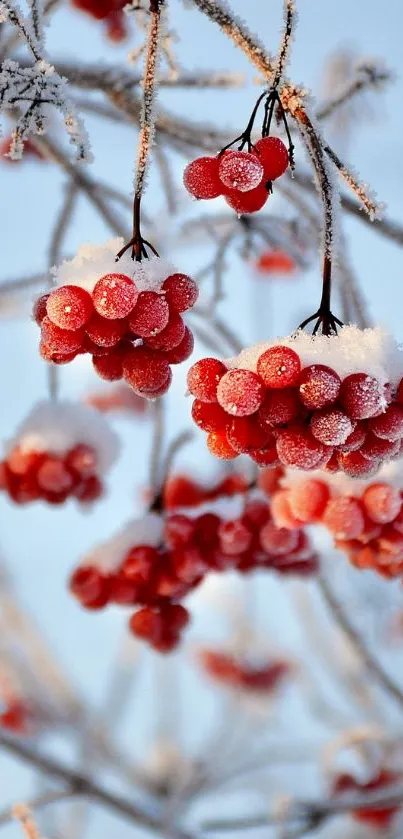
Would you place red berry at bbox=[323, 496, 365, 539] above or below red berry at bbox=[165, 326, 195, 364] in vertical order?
below

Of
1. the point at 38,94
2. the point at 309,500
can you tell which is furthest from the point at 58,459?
the point at 38,94

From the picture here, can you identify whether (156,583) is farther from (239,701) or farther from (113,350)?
(239,701)

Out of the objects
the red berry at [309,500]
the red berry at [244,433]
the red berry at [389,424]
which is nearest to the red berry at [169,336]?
the red berry at [244,433]

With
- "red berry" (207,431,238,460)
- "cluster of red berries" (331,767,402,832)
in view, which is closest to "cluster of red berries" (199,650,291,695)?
"cluster of red berries" (331,767,402,832)

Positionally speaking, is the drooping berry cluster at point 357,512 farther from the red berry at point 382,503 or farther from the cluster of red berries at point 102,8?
the cluster of red berries at point 102,8

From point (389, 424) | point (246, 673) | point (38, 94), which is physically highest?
point (246, 673)

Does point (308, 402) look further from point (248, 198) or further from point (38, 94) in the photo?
point (38, 94)

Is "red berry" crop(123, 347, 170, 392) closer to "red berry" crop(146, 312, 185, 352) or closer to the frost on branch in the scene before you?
"red berry" crop(146, 312, 185, 352)
